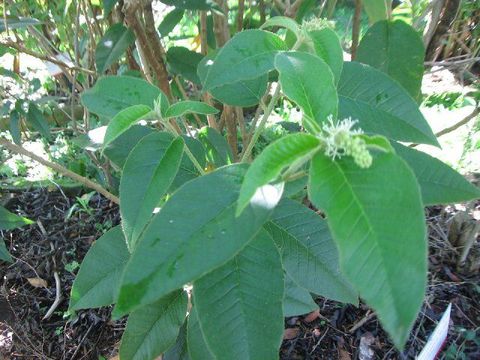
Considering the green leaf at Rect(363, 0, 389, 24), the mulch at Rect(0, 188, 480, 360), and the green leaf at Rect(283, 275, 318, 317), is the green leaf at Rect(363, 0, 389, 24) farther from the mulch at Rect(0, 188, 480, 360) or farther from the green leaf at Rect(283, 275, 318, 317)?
the mulch at Rect(0, 188, 480, 360)

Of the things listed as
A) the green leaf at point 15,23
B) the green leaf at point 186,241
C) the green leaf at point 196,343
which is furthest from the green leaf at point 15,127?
the green leaf at point 186,241

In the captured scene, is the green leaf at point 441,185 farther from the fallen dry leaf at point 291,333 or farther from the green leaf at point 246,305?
the fallen dry leaf at point 291,333

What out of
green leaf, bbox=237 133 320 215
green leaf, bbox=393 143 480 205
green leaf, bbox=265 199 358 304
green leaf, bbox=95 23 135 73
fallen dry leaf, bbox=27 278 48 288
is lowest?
fallen dry leaf, bbox=27 278 48 288

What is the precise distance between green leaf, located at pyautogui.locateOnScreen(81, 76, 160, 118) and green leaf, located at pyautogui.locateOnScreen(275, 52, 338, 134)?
0.32 meters

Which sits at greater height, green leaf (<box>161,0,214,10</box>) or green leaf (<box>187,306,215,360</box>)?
green leaf (<box>161,0,214,10</box>)

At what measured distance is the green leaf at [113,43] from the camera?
48.8 inches

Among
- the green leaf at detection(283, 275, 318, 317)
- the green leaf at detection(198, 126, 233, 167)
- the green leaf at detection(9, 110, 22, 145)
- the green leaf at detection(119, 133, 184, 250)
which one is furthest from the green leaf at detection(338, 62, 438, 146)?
the green leaf at detection(9, 110, 22, 145)

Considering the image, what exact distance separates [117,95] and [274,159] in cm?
50

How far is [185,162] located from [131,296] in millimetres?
500

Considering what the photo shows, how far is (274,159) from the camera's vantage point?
1.61 feet

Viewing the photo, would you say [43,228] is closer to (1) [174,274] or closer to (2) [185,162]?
(2) [185,162]

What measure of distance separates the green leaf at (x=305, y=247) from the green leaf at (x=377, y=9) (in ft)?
1.81

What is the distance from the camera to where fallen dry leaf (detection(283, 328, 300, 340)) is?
1.66m

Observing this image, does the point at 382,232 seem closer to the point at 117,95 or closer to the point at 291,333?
the point at 117,95
